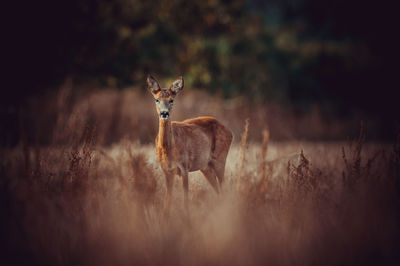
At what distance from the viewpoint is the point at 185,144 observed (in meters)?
4.68

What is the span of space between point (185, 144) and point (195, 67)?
39.8 feet

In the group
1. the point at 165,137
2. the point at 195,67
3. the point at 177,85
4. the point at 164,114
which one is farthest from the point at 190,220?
the point at 195,67

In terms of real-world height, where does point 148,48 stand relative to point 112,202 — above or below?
above

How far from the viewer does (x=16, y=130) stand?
9.09m

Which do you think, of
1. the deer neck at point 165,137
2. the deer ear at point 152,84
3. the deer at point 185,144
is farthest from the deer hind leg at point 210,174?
the deer ear at point 152,84

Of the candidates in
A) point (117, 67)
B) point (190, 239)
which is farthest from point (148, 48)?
point (190, 239)

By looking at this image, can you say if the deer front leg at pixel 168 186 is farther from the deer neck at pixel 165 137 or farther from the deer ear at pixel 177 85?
the deer ear at pixel 177 85

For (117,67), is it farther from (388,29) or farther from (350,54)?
(350,54)

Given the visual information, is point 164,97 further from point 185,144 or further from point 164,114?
point 185,144

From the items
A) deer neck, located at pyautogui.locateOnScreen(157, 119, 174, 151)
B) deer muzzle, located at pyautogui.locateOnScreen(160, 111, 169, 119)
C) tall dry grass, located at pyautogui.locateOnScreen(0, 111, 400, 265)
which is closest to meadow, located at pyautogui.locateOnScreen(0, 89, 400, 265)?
tall dry grass, located at pyautogui.locateOnScreen(0, 111, 400, 265)

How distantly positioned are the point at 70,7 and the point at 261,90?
12.8m

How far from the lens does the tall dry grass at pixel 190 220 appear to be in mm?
2900

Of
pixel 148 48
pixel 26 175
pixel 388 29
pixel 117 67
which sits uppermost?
pixel 388 29

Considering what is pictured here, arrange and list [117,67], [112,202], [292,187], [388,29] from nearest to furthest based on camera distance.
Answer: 1. [112,202]
2. [292,187]
3. [117,67]
4. [388,29]
